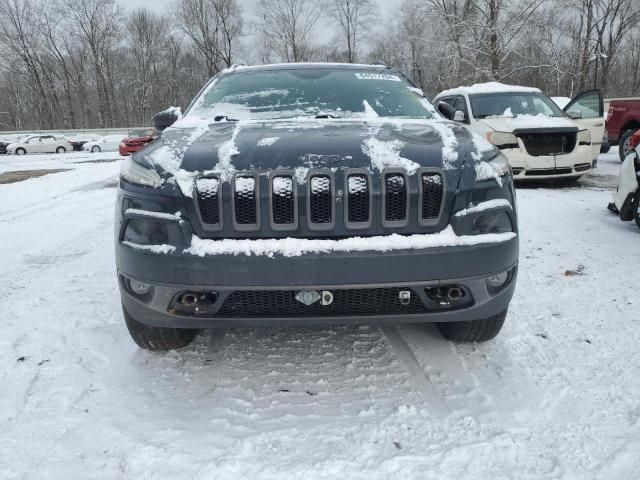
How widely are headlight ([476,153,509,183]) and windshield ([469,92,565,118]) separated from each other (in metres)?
6.90

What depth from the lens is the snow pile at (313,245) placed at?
2016 millimetres

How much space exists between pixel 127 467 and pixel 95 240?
402 centimetres

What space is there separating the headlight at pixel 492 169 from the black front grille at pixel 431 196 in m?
0.21

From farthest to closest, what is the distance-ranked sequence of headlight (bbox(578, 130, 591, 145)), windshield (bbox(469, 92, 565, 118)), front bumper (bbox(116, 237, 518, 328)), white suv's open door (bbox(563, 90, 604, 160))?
windshield (bbox(469, 92, 565, 118)) → white suv's open door (bbox(563, 90, 604, 160)) → headlight (bbox(578, 130, 591, 145)) → front bumper (bbox(116, 237, 518, 328))

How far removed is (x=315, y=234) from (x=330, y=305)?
326 mm

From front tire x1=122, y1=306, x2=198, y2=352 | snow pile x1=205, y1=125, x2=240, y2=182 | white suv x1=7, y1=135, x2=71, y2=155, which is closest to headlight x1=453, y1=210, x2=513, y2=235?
snow pile x1=205, y1=125, x2=240, y2=182

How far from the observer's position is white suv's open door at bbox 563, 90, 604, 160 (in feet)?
27.8

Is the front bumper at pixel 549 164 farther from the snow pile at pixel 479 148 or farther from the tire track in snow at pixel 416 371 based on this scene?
the tire track in snow at pixel 416 371

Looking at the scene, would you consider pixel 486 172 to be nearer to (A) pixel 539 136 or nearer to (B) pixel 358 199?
(B) pixel 358 199

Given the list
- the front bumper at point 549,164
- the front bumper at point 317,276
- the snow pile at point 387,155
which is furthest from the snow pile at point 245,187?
the front bumper at point 549,164

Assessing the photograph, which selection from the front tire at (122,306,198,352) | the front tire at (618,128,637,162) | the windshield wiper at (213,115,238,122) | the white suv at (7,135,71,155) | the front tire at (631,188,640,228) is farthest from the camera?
the white suv at (7,135,71,155)

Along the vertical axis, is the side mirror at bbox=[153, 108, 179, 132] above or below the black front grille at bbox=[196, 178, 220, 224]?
above

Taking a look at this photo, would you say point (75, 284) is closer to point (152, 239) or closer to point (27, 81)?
point (152, 239)

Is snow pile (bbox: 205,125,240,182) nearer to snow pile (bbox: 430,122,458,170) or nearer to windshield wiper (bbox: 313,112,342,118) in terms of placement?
windshield wiper (bbox: 313,112,342,118)
